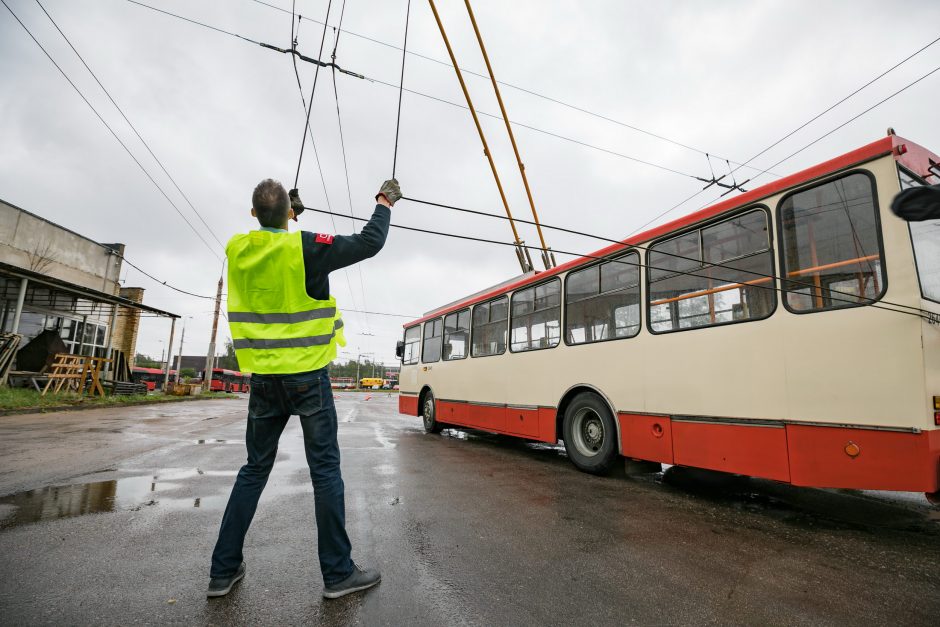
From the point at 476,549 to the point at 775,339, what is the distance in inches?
124

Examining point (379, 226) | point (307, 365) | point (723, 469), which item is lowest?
point (723, 469)

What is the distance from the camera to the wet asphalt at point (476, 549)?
2131 millimetres

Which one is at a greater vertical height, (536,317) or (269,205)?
(536,317)

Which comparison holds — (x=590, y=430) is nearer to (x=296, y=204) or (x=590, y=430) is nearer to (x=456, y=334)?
(x=456, y=334)

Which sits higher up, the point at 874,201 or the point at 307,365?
the point at 874,201

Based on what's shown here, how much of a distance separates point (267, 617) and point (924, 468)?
4.26 m

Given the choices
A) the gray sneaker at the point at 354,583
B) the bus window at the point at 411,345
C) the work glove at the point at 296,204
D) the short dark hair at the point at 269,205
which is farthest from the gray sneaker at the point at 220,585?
the bus window at the point at 411,345

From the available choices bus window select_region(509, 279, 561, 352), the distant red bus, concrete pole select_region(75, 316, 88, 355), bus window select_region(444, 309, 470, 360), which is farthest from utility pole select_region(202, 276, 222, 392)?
bus window select_region(509, 279, 561, 352)

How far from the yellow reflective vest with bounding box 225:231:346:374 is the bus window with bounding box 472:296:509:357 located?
5.59 meters

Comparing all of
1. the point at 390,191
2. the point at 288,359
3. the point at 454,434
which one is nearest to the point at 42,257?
the point at 454,434

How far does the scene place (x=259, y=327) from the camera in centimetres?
241

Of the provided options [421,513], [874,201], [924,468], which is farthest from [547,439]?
[874,201]

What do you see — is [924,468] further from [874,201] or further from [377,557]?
[377,557]

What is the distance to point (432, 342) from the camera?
35.2ft
